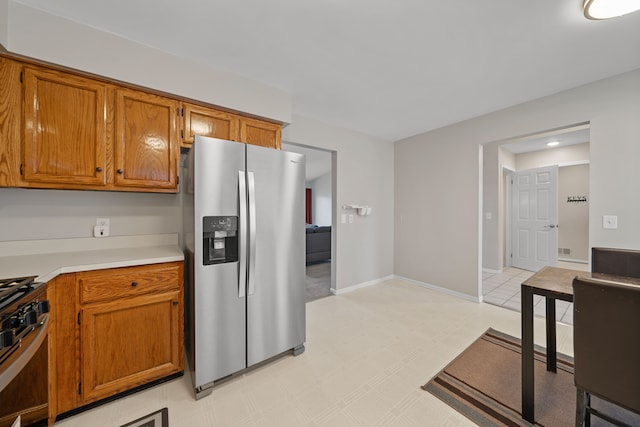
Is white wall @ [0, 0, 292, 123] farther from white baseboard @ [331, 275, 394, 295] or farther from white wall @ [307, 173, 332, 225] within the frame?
white wall @ [307, 173, 332, 225]

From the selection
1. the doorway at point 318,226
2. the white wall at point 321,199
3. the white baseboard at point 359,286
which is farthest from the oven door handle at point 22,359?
the white wall at point 321,199

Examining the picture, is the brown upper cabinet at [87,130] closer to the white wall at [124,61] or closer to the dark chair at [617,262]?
the white wall at [124,61]

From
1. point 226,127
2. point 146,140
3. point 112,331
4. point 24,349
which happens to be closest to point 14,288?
point 24,349

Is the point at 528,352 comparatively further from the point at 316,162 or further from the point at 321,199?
the point at 321,199

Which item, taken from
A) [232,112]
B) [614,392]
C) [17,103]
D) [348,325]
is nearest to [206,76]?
[232,112]

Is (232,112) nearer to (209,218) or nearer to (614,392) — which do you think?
(209,218)

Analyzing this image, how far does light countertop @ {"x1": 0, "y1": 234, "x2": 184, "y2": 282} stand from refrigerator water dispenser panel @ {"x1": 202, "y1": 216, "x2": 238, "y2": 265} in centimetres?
25

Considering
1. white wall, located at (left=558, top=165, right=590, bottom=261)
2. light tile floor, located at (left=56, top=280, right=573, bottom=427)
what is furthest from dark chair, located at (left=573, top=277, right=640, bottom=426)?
white wall, located at (left=558, top=165, right=590, bottom=261)

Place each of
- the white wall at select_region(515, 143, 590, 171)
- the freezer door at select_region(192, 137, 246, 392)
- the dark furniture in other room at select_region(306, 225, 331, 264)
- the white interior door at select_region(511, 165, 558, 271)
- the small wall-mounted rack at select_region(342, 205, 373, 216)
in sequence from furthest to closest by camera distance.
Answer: the dark furniture in other room at select_region(306, 225, 331, 264)
the white wall at select_region(515, 143, 590, 171)
the white interior door at select_region(511, 165, 558, 271)
the small wall-mounted rack at select_region(342, 205, 373, 216)
the freezer door at select_region(192, 137, 246, 392)

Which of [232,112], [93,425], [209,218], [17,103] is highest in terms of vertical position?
[232,112]

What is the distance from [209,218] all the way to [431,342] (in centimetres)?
221

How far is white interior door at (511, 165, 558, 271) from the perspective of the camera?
460 cm

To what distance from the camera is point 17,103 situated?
147 cm

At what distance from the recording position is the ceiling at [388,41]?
1511 millimetres
